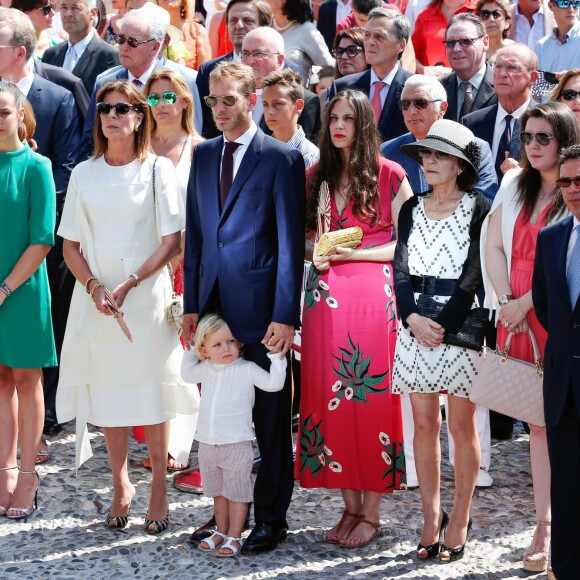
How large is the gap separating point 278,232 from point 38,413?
1770 mm

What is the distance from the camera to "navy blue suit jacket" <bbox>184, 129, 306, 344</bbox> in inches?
224

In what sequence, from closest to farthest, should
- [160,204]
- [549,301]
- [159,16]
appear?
1. [549,301]
2. [160,204]
3. [159,16]

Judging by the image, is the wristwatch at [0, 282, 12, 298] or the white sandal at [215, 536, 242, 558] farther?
the wristwatch at [0, 282, 12, 298]

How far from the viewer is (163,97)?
22.6 ft

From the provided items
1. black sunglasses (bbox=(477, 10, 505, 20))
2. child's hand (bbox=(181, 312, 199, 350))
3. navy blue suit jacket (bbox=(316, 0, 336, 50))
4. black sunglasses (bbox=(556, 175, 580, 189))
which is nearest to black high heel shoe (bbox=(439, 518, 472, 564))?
child's hand (bbox=(181, 312, 199, 350))

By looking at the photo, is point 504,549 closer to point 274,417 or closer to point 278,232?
point 274,417

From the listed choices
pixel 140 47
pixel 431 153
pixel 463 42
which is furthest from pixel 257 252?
pixel 463 42

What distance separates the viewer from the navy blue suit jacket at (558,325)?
4.89m

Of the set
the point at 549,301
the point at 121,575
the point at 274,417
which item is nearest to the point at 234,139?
the point at 274,417

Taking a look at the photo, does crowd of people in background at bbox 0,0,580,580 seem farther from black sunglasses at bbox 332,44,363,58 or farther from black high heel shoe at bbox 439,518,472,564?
black sunglasses at bbox 332,44,363,58

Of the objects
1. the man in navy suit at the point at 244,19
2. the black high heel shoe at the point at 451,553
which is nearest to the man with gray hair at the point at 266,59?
the man in navy suit at the point at 244,19

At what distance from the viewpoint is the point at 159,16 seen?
27.2 feet

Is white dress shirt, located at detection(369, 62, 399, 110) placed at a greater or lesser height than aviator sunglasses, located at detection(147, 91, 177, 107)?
greater

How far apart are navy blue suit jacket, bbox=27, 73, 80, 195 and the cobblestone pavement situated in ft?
6.57
